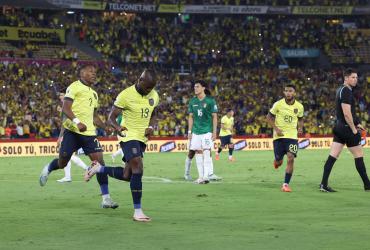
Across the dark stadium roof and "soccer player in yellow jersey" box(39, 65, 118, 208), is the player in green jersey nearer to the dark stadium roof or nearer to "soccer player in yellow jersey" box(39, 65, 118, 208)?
"soccer player in yellow jersey" box(39, 65, 118, 208)

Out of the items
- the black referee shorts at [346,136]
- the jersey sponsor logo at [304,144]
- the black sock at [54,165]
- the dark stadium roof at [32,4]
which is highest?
the dark stadium roof at [32,4]

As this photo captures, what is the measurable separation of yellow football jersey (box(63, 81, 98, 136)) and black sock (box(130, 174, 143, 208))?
2.38 meters

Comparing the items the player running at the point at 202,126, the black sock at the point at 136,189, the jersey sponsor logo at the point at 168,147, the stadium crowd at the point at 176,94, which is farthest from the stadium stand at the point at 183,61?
the black sock at the point at 136,189

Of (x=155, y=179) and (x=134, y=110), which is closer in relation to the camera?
(x=134, y=110)

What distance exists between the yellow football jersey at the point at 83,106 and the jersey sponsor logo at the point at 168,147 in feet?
87.1

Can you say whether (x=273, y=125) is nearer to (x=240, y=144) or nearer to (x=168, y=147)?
(x=168, y=147)

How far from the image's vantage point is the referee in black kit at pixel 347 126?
17219mm

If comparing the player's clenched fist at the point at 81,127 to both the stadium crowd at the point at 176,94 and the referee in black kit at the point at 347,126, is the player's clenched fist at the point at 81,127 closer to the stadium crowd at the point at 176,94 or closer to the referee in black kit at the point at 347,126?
the referee in black kit at the point at 347,126

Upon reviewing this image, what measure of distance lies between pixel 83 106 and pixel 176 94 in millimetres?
37222

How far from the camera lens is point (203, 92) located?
2033cm

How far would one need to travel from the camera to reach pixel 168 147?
41844mm

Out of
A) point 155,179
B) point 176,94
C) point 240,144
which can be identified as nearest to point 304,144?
point 240,144

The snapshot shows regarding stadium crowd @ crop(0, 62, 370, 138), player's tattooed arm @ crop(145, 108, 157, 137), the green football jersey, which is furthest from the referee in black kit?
stadium crowd @ crop(0, 62, 370, 138)

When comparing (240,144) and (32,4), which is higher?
(32,4)
